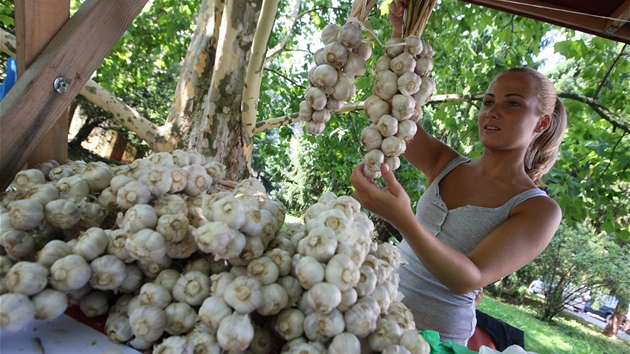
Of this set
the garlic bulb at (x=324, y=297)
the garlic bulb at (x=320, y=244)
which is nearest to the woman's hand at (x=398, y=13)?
the garlic bulb at (x=320, y=244)

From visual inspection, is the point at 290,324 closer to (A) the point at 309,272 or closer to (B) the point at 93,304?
(A) the point at 309,272

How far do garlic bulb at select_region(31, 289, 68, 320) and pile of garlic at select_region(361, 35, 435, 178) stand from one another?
847 millimetres

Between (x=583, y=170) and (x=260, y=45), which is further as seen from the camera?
(x=583, y=170)

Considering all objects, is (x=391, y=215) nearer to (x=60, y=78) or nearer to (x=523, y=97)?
(x=523, y=97)

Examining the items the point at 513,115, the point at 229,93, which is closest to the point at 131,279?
the point at 513,115

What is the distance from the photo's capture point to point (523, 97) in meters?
1.80

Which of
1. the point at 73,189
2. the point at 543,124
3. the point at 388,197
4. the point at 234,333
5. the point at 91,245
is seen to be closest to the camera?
the point at 234,333

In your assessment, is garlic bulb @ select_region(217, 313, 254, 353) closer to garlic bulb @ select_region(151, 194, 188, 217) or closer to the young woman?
garlic bulb @ select_region(151, 194, 188, 217)

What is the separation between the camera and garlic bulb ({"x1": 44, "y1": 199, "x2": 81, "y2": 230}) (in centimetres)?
89

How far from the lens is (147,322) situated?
772mm

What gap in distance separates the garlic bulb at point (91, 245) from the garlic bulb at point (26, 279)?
0.07 meters

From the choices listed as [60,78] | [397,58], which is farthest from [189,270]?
[397,58]

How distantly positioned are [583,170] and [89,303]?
4989 mm

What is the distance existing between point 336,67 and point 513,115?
1.02m
